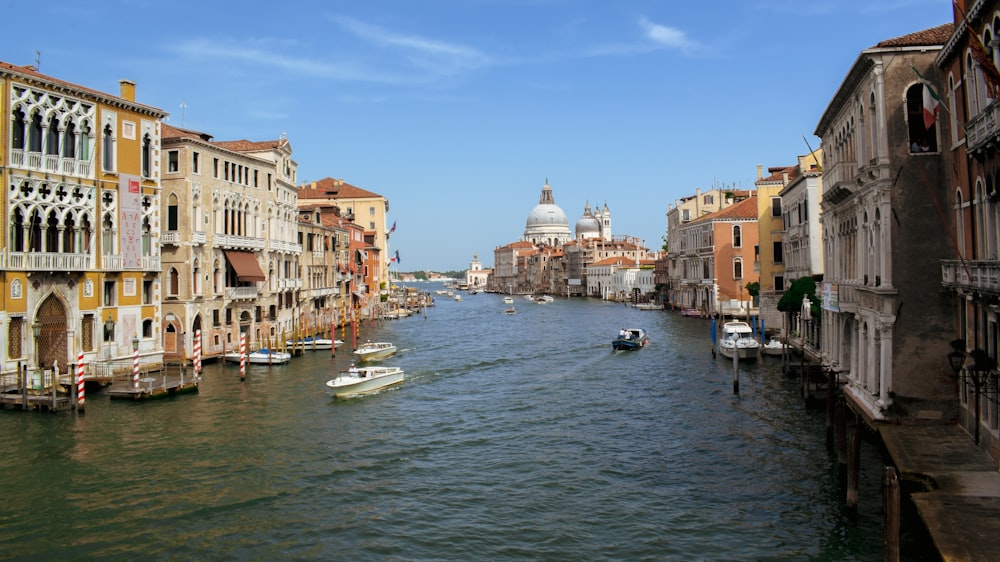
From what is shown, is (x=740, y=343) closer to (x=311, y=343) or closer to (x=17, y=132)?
(x=311, y=343)

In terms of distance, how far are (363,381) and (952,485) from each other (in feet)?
57.1

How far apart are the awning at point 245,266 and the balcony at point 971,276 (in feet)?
86.7

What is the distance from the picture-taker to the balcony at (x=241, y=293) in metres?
32.2

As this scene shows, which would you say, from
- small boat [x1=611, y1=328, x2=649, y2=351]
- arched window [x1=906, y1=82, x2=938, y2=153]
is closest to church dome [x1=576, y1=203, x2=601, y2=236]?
small boat [x1=611, y1=328, x2=649, y2=351]

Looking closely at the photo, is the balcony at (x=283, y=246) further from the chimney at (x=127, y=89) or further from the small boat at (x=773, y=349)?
the small boat at (x=773, y=349)

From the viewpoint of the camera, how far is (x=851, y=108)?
18.1 m

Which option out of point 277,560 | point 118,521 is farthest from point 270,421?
point 277,560

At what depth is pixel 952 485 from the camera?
10.9 meters

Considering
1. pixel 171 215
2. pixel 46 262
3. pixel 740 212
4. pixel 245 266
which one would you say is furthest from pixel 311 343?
pixel 740 212

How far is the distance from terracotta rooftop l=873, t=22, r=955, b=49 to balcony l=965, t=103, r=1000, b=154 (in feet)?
10.1

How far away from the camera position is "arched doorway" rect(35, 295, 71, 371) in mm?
22203

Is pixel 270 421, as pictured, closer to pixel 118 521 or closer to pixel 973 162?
pixel 118 521

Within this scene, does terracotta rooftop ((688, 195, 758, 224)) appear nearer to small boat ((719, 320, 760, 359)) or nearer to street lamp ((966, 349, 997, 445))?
small boat ((719, 320, 760, 359))

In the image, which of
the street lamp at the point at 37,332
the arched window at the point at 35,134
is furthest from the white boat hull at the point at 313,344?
the arched window at the point at 35,134
